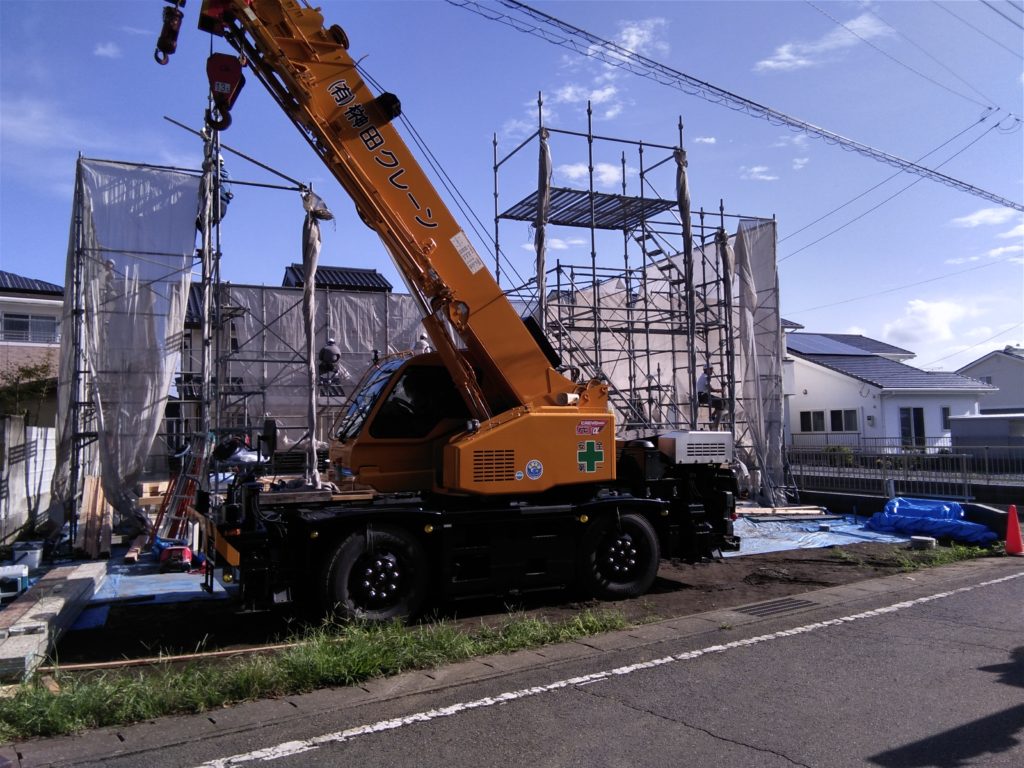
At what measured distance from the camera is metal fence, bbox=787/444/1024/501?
13609 millimetres

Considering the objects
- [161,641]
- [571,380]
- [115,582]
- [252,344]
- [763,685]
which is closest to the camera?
[763,685]

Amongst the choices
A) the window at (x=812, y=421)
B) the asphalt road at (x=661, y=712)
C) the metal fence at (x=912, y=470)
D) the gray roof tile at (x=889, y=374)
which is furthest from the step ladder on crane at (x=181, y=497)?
the window at (x=812, y=421)

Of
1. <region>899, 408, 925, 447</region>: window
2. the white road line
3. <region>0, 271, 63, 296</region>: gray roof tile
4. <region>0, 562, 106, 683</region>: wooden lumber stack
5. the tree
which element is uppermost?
<region>0, 271, 63, 296</region>: gray roof tile

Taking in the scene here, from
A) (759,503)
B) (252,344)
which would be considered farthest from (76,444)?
(759,503)

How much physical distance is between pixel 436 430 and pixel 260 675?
11.4 feet

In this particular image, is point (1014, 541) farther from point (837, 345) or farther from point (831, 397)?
point (837, 345)

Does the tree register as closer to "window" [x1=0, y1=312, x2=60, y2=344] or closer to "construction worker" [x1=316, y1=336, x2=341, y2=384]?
"window" [x1=0, y1=312, x2=60, y2=344]

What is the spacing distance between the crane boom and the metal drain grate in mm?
2934

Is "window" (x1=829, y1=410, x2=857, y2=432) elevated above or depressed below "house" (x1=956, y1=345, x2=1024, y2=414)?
below

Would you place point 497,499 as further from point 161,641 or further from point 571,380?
point 161,641

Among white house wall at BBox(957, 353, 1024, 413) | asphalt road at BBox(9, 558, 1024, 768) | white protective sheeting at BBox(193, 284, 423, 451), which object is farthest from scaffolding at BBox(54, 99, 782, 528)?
white house wall at BBox(957, 353, 1024, 413)

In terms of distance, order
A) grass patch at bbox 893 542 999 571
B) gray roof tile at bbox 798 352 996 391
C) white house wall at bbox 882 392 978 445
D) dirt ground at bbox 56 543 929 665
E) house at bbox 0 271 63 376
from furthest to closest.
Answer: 1. gray roof tile at bbox 798 352 996 391
2. white house wall at bbox 882 392 978 445
3. house at bbox 0 271 63 376
4. grass patch at bbox 893 542 999 571
5. dirt ground at bbox 56 543 929 665

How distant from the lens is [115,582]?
9062 mm

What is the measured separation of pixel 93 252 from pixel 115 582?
519 cm
